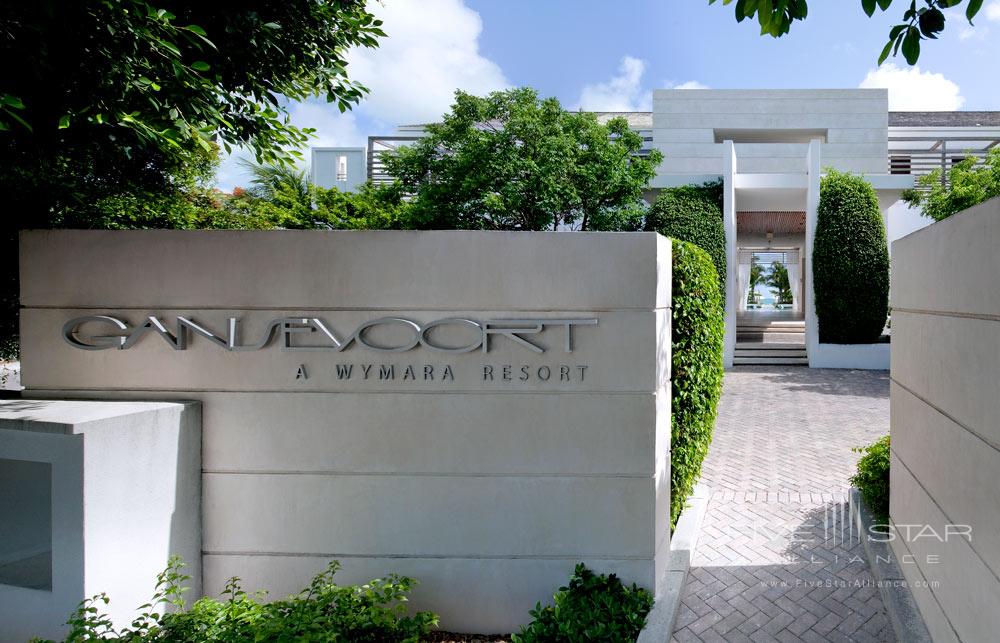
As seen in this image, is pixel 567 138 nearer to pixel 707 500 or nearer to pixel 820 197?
pixel 820 197

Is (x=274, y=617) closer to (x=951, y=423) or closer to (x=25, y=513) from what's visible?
(x=25, y=513)

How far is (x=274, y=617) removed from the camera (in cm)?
342

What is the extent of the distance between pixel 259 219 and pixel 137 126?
16.1 feet

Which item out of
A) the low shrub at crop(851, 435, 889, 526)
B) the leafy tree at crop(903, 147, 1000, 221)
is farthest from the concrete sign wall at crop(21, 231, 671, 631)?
the leafy tree at crop(903, 147, 1000, 221)

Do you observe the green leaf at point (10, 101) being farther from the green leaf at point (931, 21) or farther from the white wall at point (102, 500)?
the green leaf at point (931, 21)

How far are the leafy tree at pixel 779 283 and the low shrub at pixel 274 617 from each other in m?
42.4

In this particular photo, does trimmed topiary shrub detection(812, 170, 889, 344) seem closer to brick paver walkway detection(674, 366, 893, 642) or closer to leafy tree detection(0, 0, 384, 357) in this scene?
brick paver walkway detection(674, 366, 893, 642)

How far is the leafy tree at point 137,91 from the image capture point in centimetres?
327

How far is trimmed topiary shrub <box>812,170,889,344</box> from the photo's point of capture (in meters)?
14.5

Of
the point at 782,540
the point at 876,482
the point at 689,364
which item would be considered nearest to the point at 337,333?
the point at 689,364

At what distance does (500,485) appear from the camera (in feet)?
12.7

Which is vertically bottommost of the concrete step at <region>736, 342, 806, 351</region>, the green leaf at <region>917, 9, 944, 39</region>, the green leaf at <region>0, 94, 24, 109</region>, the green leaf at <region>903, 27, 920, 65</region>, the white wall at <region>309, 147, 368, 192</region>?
the concrete step at <region>736, 342, 806, 351</region>

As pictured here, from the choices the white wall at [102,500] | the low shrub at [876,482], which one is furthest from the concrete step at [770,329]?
the white wall at [102,500]

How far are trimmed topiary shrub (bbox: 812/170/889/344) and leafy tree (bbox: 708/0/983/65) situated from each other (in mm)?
13734
